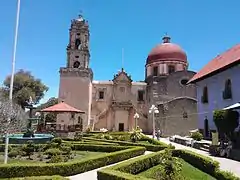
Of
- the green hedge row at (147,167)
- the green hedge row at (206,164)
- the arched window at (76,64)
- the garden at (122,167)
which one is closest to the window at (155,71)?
the arched window at (76,64)

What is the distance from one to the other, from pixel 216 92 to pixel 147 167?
481 inches

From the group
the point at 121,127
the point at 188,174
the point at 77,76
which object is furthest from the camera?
the point at 121,127

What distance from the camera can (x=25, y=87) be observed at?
46906 millimetres

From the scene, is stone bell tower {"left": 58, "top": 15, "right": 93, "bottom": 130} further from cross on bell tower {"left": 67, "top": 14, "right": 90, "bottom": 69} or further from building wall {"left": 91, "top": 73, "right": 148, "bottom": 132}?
building wall {"left": 91, "top": 73, "right": 148, "bottom": 132}

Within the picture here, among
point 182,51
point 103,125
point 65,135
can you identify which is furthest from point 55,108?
point 182,51

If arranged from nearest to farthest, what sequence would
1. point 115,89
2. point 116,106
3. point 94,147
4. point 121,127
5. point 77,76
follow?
point 94,147 < point 77,76 < point 116,106 < point 121,127 < point 115,89

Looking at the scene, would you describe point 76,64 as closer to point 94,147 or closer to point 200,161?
point 94,147

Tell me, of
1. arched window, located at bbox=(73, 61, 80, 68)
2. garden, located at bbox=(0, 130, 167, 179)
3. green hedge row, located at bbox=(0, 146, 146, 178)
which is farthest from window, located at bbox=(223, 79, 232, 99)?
arched window, located at bbox=(73, 61, 80, 68)

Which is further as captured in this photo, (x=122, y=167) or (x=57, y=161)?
(x=57, y=161)

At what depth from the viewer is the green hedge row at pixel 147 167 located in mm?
7648

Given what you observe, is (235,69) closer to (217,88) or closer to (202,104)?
(217,88)

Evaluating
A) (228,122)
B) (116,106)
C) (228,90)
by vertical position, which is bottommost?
(228,122)

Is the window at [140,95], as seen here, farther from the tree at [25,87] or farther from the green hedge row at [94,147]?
the green hedge row at [94,147]

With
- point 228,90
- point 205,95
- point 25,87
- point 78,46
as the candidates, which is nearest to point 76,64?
point 78,46
